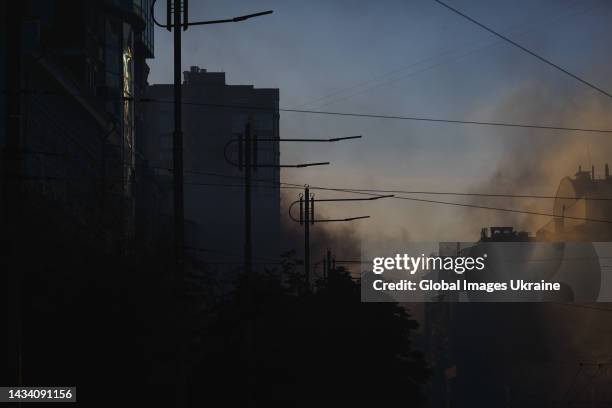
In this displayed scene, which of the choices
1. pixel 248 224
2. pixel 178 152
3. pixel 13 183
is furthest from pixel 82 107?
pixel 13 183

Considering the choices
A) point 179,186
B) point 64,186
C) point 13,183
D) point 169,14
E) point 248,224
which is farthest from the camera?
point 64,186

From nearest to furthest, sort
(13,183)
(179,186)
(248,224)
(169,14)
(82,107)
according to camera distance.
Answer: (13,183) < (179,186) < (169,14) < (248,224) < (82,107)

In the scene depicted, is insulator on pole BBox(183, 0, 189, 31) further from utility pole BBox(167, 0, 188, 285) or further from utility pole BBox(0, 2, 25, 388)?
utility pole BBox(0, 2, 25, 388)

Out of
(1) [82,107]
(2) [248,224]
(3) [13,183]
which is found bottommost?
(3) [13,183]

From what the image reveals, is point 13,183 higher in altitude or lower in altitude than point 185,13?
lower

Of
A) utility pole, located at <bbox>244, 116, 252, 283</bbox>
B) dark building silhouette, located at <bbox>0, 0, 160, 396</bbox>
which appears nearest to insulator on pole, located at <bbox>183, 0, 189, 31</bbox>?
dark building silhouette, located at <bbox>0, 0, 160, 396</bbox>

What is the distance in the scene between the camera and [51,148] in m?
70.9

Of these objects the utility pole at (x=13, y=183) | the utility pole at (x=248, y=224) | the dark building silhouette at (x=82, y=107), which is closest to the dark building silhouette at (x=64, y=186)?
the utility pole at (x=13, y=183)

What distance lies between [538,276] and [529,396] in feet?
93.1

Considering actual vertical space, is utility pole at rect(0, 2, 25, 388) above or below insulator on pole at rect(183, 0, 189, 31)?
below

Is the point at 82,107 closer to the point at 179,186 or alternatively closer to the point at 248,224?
the point at 248,224

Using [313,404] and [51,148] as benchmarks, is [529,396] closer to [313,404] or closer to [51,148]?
[51,148]

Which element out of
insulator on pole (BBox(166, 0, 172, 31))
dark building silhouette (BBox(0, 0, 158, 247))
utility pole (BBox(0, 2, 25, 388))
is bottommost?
utility pole (BBox(0, 2, 25, 388))

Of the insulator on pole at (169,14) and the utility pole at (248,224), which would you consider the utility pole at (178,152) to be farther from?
the utility pole at (248,224)
